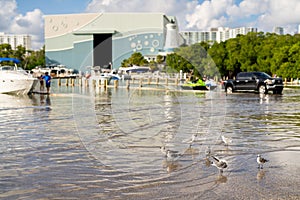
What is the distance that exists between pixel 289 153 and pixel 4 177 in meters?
4.95

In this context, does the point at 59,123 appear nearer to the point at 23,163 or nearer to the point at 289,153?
the point at 23,163

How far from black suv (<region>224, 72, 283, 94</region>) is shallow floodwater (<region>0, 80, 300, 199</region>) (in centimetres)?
1626

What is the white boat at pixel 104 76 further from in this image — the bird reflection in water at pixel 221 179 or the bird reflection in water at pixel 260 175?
the bird reflection in water at pixel 221 179

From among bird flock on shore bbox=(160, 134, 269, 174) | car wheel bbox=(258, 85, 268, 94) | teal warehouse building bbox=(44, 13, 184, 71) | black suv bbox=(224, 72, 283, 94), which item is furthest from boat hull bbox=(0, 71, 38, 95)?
teal warehouse building bbox=(44, 13, 184, 71)

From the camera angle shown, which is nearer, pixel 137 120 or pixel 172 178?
pixel 172 178

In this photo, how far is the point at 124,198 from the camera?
557 cm

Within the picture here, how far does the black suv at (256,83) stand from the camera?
2981 centimetres

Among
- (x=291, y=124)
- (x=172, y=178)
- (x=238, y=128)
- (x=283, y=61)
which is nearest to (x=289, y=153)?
(x=172, y=178)

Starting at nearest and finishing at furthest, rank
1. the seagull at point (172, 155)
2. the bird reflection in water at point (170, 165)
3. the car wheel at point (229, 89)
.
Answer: the bird reflection in water at point (170, 165) → the seagull at point (172, 155) → the car wheel at point (229, 89)

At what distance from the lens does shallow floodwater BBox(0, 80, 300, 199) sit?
589 cm

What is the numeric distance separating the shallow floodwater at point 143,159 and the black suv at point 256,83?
53.3 ft

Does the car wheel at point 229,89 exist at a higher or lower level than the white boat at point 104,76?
lower

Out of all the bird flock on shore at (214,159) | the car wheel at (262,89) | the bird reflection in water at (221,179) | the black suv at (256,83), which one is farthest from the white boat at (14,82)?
the bird reflection in water at (221,179)

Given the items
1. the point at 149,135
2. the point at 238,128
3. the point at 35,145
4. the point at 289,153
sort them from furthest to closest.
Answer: the point at 238,128 → the point at 149,135 → the point at 35,145 → the point at 289,153
